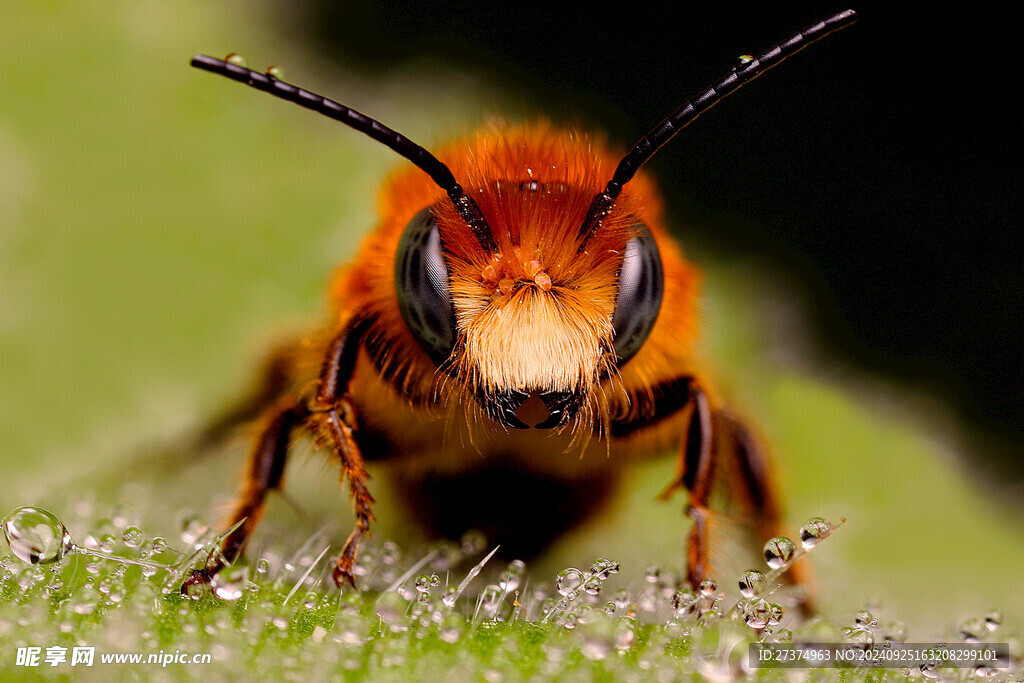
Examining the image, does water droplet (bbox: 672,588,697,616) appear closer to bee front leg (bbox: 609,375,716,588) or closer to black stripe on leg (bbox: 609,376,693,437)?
bee front leg (bbox: 609,375,716,588)

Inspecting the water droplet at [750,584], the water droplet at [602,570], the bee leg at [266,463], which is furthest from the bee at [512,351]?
the water droplet at [750,584]

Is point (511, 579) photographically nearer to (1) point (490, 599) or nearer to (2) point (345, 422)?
(1) point (490, 599)

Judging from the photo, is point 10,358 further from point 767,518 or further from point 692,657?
point 692,657

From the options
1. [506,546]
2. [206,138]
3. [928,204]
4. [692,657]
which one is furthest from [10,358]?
[928,204]

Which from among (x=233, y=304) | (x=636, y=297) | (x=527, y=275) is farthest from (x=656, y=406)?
(x=233, y=304)

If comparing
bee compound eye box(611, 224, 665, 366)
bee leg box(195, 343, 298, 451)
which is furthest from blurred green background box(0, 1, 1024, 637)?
bee compound eye box(611, 224, 665, 366)
